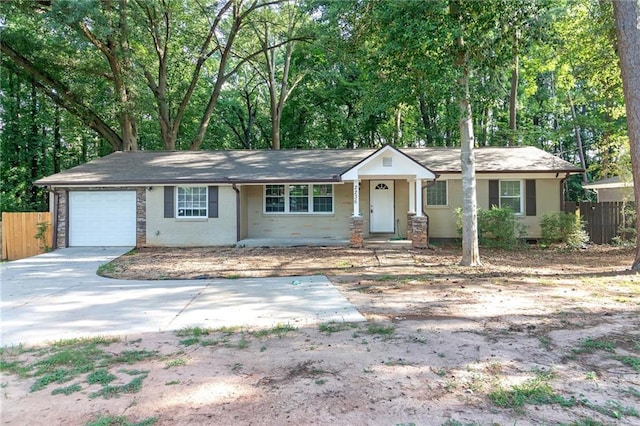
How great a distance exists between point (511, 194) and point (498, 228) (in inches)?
106

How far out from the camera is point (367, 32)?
36.4ft

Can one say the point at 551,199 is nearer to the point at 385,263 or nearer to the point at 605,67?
the point at 605,67

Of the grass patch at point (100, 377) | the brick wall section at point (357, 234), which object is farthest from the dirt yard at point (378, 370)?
the brick wall section at point (357, 234)

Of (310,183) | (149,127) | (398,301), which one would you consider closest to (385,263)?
(398,301)

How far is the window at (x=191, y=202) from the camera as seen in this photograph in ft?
48.8

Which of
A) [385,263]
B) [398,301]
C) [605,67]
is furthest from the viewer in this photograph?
[605,67]

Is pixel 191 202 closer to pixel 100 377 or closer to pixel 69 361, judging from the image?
pixel 69 361

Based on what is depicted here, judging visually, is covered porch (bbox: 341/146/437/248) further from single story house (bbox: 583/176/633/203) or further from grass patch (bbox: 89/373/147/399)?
grass patch (bbox: 89/373/147/399)

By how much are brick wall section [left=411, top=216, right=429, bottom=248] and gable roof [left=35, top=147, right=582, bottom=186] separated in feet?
8.58

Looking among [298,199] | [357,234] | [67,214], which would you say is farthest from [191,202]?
[357,234]

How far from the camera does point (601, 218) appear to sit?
1495 cm

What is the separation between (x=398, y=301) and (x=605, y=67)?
1219 centimetres

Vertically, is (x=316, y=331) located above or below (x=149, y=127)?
below

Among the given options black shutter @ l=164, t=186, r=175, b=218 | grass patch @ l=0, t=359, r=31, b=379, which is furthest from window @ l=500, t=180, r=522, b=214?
grass patch @ l=0, t=359, r=31, b=379
